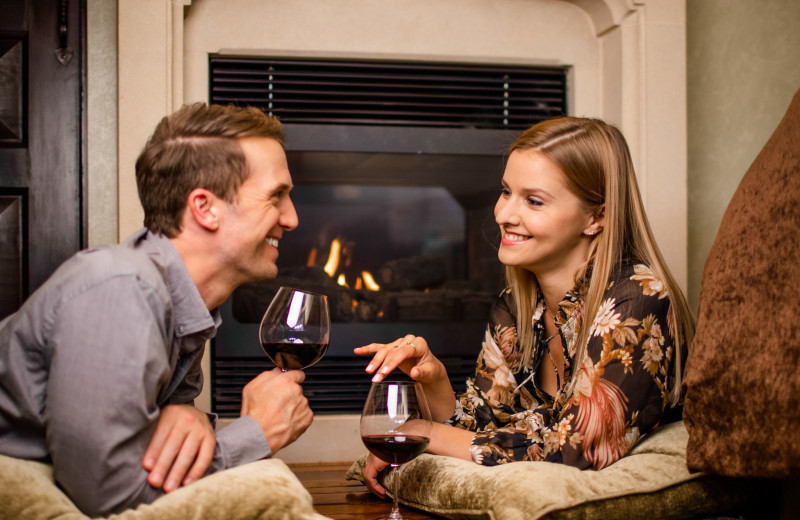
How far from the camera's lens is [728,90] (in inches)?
108

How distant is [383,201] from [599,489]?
1729 mm

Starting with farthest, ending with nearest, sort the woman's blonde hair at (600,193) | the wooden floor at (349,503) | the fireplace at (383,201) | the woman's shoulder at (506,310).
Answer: the fireplace at (383,201) → the woman's shoulder at (506,310) → the woman's blonde hair at (600,193) → the wooden floor at (349,503)

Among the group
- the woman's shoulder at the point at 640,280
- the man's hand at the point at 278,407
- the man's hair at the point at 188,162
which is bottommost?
Answer: the man's hand at the point at 278,407

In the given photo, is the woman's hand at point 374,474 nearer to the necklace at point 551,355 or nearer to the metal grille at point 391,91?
the necklace at point 551,355

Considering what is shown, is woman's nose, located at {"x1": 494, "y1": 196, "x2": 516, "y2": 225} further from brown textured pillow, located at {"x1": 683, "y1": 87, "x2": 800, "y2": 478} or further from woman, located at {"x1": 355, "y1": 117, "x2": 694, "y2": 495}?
brown textured pillow, located at {"x1": 683, "y1": 87, "x2": 800, "y2": 478}

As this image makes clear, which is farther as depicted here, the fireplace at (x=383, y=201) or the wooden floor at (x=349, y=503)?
the fireplace at (x=383, y=201)

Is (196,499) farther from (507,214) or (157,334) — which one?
(507,214)

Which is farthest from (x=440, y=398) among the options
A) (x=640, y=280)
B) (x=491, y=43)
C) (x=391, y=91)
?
(x=491, y=43)

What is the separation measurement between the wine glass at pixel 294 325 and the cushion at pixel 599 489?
401mm

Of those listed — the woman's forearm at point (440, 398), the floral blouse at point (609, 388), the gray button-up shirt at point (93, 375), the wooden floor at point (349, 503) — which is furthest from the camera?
the woman's forearm at point (440, 398)

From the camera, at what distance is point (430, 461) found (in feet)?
5.26

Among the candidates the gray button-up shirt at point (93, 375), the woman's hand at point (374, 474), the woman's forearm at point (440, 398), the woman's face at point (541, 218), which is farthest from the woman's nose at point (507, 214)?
the gray button-up shirt at point (93, 375)

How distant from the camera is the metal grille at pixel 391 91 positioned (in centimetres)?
273

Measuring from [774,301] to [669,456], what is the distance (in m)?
0.40
